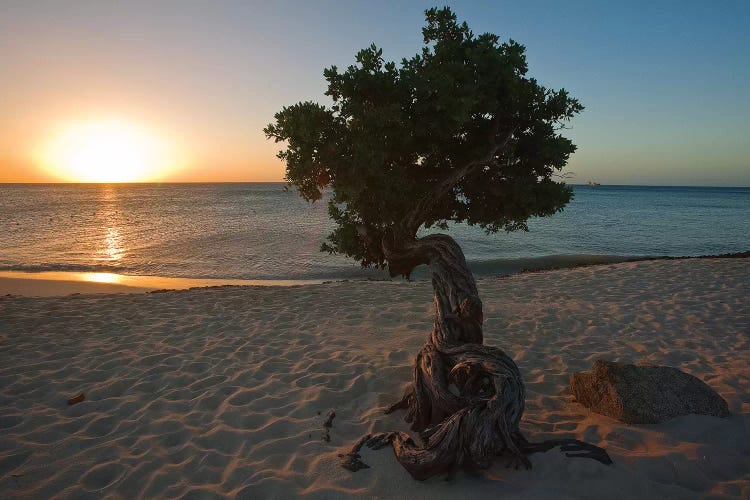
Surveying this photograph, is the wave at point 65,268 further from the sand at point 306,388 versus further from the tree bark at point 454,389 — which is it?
the tree bark at point 454,389

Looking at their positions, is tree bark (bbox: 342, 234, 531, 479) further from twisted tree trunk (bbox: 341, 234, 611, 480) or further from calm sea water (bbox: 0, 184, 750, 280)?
calm sea water (bbox: 0, 184, 750, 280)


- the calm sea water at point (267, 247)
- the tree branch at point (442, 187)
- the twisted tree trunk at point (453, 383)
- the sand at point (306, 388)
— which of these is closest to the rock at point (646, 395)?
the sand at point (306, 388)

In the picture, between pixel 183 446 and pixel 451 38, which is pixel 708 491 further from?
pixel 451 38

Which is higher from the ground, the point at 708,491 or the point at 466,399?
the point at 466,399

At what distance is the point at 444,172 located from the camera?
6152mm

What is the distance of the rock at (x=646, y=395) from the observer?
209 inches

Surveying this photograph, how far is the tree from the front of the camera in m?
4.71

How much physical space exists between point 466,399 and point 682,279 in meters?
12.0

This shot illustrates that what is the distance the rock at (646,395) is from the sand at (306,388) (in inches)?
6.9

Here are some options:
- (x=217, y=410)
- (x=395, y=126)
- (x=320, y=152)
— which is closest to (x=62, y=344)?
(x=217, y=410)

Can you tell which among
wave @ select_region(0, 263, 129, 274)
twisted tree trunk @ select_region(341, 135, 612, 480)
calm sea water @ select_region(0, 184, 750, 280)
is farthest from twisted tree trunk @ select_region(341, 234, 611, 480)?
wave @ select_region(0, 263, 129, 274)

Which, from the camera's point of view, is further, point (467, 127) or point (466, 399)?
point (467, 127)

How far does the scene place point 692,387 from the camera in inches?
217

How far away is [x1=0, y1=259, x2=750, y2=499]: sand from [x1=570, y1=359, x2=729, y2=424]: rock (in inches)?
6.9
